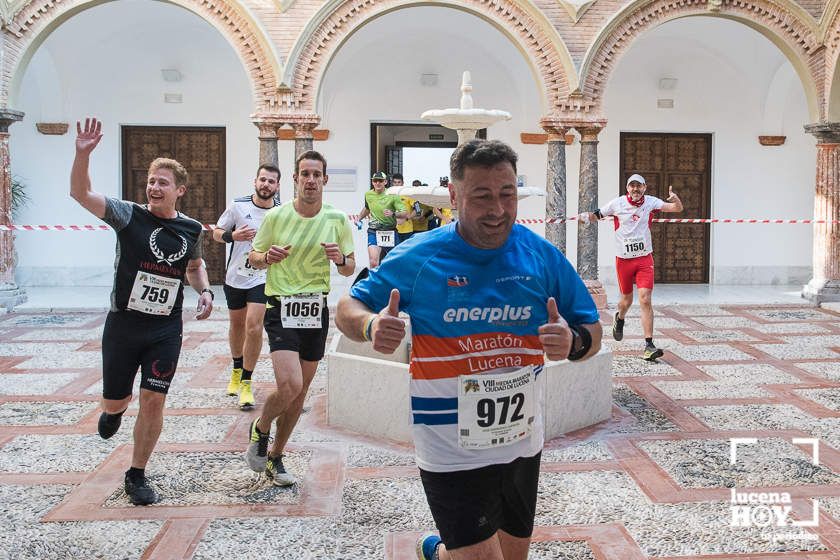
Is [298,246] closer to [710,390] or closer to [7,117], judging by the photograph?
[710,390]

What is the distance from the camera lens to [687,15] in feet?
37.4

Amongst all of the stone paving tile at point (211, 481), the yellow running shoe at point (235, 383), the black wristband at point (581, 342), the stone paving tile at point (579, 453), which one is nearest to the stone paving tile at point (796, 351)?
the stone paving tile at point (579, 453)

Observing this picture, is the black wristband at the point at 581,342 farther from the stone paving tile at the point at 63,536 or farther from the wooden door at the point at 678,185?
the wooden door at the point at 678,185

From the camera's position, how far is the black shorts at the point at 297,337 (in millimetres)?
4141

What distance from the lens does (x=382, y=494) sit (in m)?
4.05

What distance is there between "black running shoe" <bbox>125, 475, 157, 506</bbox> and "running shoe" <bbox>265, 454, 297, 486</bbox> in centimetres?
60

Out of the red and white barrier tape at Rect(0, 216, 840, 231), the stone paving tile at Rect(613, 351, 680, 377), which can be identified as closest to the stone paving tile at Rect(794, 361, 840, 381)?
the stone paving tile at Rect(613, 351, 680, 377)

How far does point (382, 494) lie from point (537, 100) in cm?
1105

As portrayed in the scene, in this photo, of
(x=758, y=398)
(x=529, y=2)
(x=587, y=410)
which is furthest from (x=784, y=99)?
(x=587, y=410)

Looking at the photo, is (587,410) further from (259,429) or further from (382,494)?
(259,429)

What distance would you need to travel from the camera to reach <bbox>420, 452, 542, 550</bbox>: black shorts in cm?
225

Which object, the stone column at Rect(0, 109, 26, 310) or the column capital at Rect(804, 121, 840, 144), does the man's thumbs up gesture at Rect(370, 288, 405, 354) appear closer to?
the stone column at Rect(0, 109, 26, 310)

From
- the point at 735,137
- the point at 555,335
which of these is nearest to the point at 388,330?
the point at 555,335

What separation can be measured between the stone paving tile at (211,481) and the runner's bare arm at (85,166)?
4.97 feet
